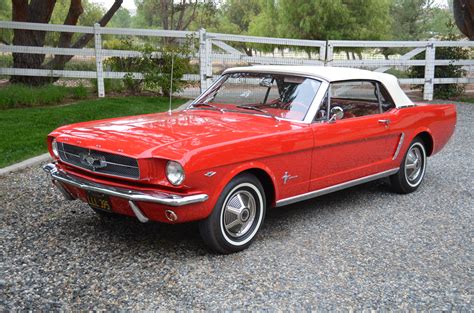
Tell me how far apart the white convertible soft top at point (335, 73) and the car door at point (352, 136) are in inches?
3.1

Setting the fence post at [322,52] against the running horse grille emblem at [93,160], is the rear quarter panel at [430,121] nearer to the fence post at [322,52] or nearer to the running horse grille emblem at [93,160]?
the running horse grille emblem at [93,160]

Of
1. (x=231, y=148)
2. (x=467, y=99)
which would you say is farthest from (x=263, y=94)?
(x=467, y=99)

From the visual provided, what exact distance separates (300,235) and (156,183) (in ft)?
5.30

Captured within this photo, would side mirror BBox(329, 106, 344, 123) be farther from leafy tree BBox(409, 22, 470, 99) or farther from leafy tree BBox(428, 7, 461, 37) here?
leafy tree BBox(428, 7, 461, 37)

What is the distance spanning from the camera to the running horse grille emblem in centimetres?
435

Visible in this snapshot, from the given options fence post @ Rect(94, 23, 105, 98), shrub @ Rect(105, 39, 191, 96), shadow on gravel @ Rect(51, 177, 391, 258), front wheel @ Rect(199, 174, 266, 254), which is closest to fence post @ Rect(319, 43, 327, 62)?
shrub @ Rect(105, 39, 191, 96)

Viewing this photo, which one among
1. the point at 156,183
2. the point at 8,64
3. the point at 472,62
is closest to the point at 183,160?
the point at 156,183

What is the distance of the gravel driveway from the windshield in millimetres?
1121

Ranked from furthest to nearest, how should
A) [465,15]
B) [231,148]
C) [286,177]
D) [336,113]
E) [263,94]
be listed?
[465,15] → [263,94] → [336,113] → [286,177] → [231,148]

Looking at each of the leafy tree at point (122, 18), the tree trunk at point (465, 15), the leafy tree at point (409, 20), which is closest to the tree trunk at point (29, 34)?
the tree trunk at point (465, 15)

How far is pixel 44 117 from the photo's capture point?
10.1 m

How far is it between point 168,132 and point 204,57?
9170mm

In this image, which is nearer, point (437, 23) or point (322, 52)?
point (322, 52)

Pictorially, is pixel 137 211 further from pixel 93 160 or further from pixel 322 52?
pixel 322 52
